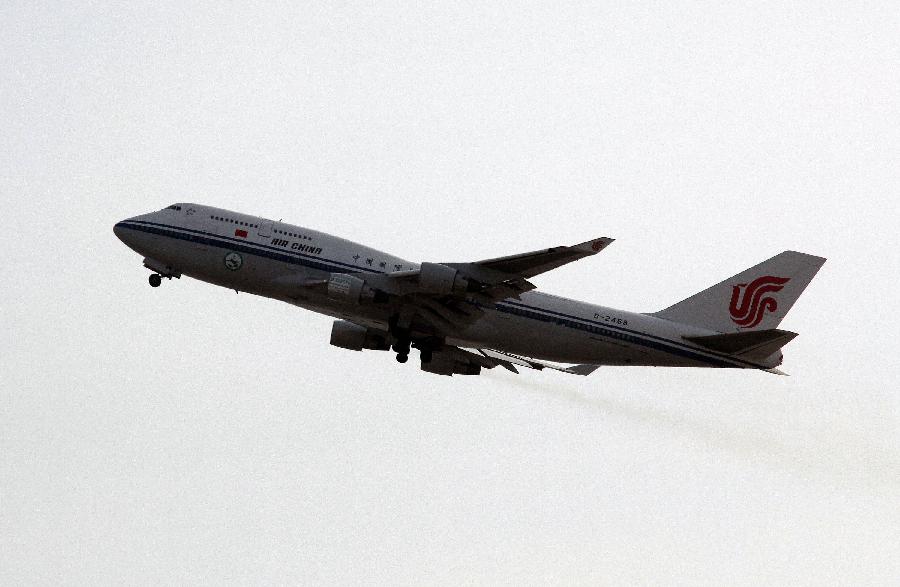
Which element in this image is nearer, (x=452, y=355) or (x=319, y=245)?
(x=319, y=245)

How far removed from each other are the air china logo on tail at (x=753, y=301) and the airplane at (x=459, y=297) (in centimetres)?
5

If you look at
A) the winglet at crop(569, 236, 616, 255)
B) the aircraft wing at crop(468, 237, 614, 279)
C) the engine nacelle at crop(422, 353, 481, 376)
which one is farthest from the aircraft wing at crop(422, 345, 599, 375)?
the winglet at crop(569, 236, 616, 255)

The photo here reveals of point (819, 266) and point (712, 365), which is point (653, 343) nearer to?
point (712, 365)

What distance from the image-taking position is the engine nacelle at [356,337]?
6188 centimetres

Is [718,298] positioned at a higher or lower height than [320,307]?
higher

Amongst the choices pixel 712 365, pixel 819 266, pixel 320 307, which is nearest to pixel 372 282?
pixel 320 307

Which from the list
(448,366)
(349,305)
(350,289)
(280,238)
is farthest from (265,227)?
(448,366)

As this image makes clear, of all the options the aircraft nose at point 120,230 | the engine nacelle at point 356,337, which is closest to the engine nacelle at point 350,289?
the engine nacelle at point 356,337

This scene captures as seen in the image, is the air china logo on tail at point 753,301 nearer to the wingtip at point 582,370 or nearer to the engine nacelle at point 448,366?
the wingtip at point 582,370

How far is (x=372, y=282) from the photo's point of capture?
55062mm

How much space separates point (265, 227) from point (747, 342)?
2099 cm

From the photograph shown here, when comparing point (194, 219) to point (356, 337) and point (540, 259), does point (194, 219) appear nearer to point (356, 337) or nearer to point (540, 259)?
point (356, 337)

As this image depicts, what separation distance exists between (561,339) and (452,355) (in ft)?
21.7

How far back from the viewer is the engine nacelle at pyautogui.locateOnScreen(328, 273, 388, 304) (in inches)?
2136
